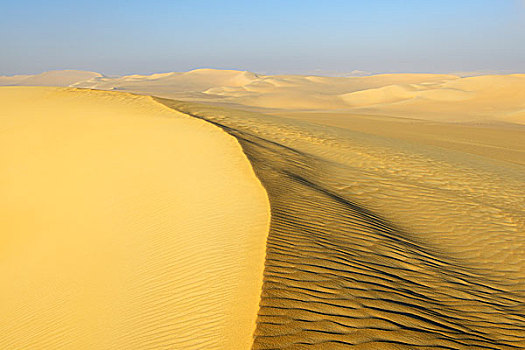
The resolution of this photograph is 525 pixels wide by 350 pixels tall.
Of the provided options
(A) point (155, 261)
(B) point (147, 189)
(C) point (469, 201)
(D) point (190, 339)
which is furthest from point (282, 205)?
(C) point (469, 201)

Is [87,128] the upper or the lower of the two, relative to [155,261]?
upper

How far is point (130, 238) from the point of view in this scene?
6.21 m

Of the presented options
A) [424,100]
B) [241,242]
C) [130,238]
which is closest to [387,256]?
[241,242]

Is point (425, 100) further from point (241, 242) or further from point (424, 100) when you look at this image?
point (241, 242)

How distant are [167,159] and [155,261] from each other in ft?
13.3

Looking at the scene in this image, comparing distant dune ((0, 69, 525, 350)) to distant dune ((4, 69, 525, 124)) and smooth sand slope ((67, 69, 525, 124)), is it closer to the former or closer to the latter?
distant dune ((4, 69, 525, 124))

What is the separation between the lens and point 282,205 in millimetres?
6469

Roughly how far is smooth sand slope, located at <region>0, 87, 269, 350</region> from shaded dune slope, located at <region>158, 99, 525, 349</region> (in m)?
0.35

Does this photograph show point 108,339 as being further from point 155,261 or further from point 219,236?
point 219,236

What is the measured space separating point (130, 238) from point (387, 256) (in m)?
3.41

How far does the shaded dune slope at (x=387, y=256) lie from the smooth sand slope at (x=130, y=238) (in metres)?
0.35

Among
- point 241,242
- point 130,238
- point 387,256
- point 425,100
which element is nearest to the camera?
point 241,242

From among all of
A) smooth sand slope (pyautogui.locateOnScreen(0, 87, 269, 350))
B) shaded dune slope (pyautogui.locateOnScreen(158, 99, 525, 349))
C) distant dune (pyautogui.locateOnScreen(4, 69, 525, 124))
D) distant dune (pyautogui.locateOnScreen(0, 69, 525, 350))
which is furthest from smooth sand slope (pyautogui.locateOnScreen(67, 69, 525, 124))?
smooth sand slope (pyautogui.locateOnScreen(0, 87, 269, 350))

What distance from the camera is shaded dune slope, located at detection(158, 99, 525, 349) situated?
12.5ft
